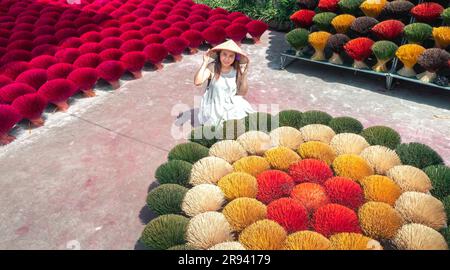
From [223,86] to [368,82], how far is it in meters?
3.54

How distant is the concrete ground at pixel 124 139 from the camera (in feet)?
13.8

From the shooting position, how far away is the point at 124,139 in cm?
577

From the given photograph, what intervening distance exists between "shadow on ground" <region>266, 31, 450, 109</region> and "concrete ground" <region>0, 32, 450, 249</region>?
0.02m

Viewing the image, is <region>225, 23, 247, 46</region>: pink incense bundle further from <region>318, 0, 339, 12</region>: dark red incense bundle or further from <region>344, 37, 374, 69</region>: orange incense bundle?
<region>344, 37, 374, 69</region>: orange incense bundle

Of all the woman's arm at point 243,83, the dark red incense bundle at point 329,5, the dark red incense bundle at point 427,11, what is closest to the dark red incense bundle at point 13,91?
the woman's arm at point 243,83

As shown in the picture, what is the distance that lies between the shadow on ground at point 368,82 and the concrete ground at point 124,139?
0.02 metres

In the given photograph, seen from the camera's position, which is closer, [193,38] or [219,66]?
[219,66]

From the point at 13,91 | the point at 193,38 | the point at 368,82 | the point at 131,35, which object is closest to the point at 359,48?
the point at 368,82

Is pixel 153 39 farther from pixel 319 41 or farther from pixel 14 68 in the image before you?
pixel 319 41

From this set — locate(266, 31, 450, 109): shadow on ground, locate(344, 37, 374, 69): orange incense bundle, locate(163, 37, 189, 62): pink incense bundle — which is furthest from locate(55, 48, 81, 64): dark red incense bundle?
locate(344, 37, 374, 69): orange incense bundle

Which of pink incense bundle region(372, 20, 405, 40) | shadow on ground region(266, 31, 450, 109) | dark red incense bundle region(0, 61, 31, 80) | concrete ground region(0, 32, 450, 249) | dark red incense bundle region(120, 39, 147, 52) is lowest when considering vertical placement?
concrete ground region(0, 32, 450, 249)

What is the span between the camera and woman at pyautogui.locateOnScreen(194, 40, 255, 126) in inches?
208
